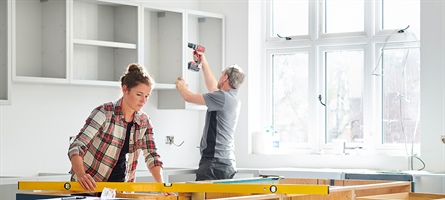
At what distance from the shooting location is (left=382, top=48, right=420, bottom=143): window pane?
244 inches

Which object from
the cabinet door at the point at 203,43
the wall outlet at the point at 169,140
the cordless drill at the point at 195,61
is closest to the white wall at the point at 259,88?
the cabinet door at the point at 203,43

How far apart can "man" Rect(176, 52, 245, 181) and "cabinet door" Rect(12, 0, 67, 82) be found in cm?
94

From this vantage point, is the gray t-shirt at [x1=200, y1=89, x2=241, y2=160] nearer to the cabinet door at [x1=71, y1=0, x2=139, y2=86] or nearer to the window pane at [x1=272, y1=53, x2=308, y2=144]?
the cabinet door at [x1=71, y1=0, x2=139, y2=86]

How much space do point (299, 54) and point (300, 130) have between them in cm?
68

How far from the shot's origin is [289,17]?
6891 millimetres

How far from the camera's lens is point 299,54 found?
6809 millimetres

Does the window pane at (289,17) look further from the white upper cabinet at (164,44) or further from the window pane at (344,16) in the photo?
the white upper cabinet at (164,44)

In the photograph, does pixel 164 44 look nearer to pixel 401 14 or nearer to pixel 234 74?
pixel 234 74

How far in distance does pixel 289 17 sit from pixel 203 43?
817 millimetres

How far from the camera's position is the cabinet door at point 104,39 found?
5.75 m

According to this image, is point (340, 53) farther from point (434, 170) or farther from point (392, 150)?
point (434, 170)

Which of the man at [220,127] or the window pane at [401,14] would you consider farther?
the window pane at [401,14]

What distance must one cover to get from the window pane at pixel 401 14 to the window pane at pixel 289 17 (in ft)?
2.45

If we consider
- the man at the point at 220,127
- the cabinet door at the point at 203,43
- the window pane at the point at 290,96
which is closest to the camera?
the man at the point at 220,127
